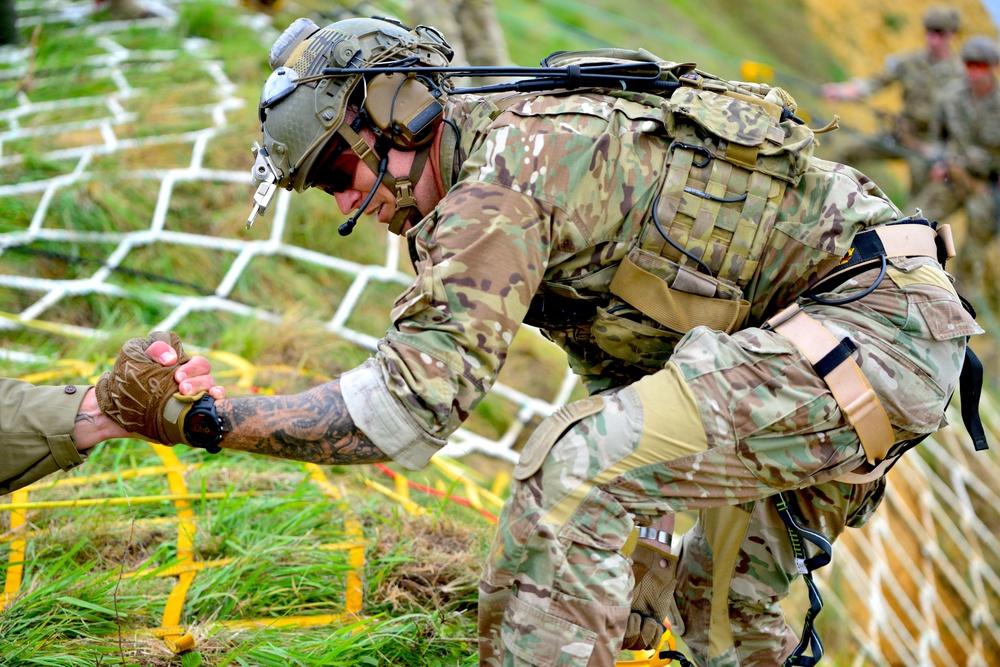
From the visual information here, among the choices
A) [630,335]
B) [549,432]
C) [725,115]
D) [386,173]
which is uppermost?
[725,115]

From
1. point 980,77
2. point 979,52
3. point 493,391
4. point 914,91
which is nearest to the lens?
point 493,391

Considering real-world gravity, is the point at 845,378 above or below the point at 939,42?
below

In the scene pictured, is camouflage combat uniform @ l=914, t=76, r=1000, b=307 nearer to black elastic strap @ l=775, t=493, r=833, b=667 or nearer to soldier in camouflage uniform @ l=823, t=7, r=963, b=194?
soldier in camouflage uniform @ l=823, t=7, r=963, b=194

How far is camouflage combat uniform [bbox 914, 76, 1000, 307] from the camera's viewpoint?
28.5ft

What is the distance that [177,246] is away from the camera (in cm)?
473

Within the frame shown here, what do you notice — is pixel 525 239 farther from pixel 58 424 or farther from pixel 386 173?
pixel 58 424

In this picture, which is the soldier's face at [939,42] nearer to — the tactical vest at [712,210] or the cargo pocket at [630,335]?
the tactical vest at [712,210]

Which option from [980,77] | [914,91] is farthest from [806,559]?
[914,91]

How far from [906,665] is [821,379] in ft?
14.1

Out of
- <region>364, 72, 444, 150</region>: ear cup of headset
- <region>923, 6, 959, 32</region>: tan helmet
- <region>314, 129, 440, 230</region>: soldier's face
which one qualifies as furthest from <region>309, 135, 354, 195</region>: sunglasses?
<region>923, 6, 959, 32</region>: tan helmet

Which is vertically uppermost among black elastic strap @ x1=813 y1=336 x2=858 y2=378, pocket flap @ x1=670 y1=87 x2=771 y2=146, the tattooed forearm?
pocket flap @ x1=670 y1=87 x2=771 y2=146

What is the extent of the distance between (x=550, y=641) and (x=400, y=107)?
1.24 meters

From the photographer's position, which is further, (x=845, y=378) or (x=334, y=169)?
(x=334, y=169)

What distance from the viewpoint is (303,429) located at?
6.33 ft
